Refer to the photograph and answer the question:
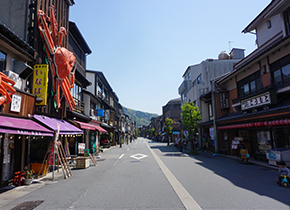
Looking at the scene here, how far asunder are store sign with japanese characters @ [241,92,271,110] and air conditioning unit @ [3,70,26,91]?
1636cm

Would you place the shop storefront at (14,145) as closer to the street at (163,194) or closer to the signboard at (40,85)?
the signboard at (40,85)

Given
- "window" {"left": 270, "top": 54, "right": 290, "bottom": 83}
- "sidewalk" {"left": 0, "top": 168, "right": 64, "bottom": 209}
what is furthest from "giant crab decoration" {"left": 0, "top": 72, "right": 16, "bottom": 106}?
"window" {"left": 270, "top": 54, "right": 290, "bottom": 83}

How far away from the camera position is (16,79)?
963 centimetres

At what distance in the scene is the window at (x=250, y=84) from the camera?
17625mm

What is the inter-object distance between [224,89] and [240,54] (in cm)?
1523

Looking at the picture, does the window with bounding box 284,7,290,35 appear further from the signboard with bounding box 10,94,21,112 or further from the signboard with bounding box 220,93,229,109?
the signboard with bounding box 10,94,21,112

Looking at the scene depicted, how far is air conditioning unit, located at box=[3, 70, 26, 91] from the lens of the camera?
910cm

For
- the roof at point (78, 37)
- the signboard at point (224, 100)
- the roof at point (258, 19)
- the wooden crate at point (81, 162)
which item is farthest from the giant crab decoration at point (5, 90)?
the signboard at point (224, 100)

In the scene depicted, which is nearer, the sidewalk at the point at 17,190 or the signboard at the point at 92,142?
the sidewalk at the point at 17,190

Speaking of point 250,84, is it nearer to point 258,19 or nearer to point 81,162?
point 258,19

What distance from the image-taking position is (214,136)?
23.4 meters

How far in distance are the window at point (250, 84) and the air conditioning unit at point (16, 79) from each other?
1840 centimetres

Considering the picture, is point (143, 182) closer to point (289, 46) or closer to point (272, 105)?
point (272, 105)

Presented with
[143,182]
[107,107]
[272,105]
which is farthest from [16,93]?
[107,107]
